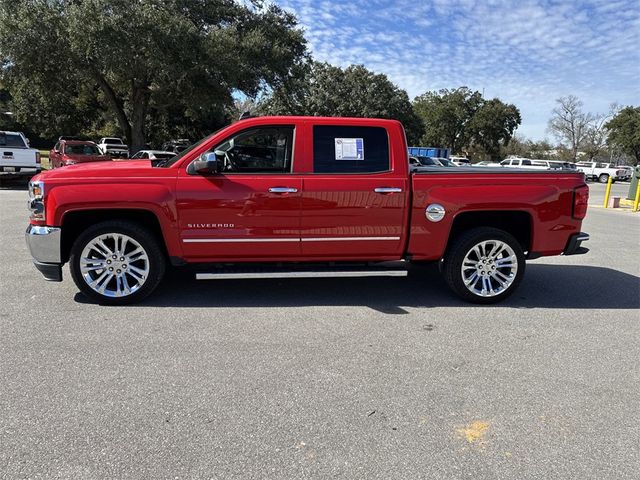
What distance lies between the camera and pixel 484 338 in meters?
4.38

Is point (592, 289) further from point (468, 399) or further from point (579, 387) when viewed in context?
point (468, 399)

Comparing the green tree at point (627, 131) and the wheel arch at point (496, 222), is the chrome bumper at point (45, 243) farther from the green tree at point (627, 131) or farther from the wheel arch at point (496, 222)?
the green tree at point (627, 131)

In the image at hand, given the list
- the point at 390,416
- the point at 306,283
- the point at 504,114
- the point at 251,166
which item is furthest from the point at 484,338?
the point at 504,114

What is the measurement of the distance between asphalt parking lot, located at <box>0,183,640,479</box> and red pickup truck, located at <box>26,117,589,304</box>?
409 mm

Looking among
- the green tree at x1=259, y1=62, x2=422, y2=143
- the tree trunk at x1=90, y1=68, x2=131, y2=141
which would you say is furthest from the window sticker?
the green tree at x1=259, y1=62, x2=422, y2=143

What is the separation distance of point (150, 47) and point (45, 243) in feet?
59.9

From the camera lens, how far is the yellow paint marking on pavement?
287cm

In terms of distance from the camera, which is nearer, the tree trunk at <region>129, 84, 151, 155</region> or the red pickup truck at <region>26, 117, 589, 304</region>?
the red pickup truck at <region>26, 117, 589, 304</region>

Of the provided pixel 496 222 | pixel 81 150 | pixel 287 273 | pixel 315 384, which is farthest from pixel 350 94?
pixel 315 384

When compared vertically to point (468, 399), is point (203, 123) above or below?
above

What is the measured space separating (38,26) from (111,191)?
70.0 ft

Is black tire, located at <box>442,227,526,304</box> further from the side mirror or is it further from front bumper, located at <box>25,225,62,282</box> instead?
front bumper, located at <box>25,225,62,282</box>

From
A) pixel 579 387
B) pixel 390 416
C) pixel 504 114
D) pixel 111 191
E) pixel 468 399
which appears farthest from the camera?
pixel 504 114

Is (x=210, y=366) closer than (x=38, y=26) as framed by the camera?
Yes
